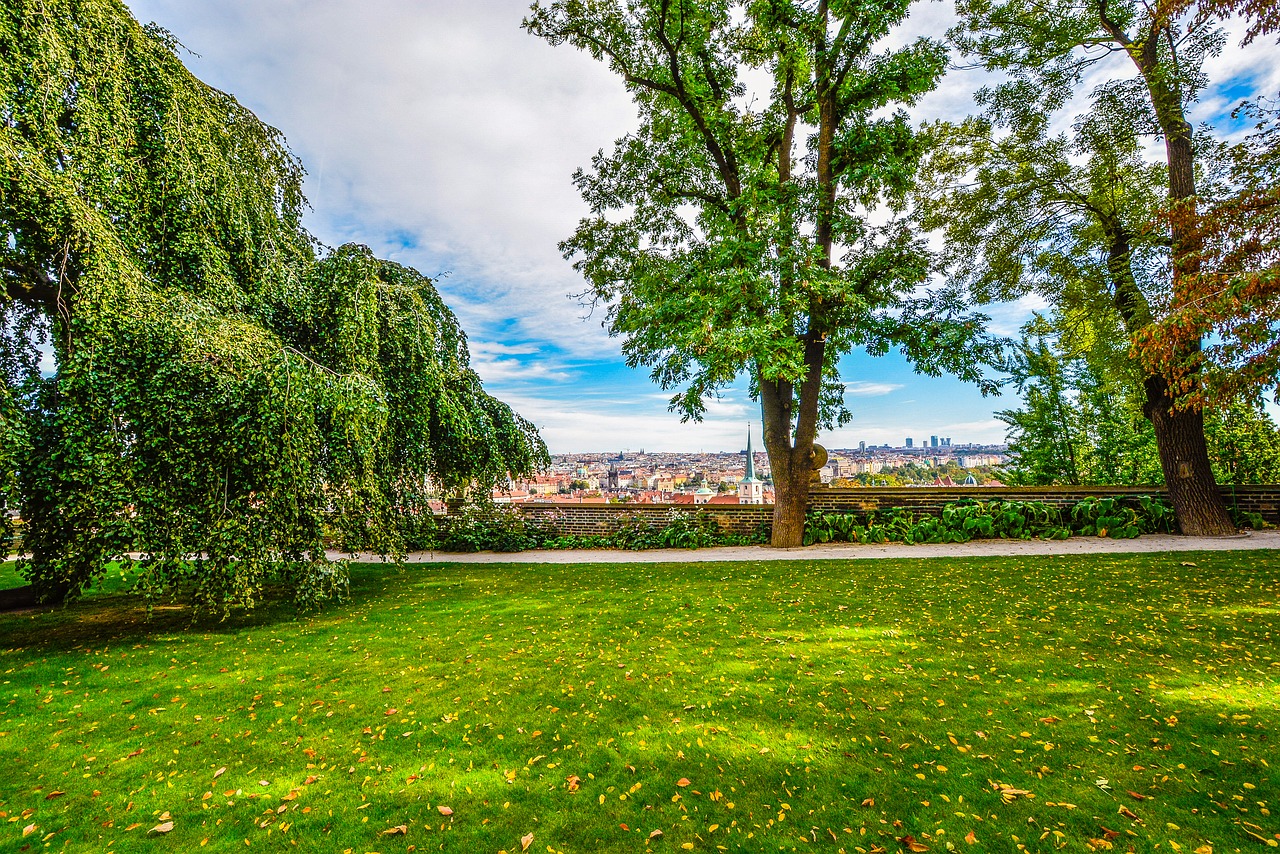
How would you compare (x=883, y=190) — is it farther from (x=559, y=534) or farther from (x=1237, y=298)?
(x=559, y=534)

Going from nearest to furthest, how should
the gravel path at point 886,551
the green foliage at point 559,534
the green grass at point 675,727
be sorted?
the green grass at point 675,727 < the gravel path at point 886,551 < the green foliage at point 559,534

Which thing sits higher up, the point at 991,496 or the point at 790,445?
the point at 790,445

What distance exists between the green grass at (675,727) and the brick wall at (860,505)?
4476 mm

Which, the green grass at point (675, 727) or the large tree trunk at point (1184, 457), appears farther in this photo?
the large tree trunk at point (1184, 457)

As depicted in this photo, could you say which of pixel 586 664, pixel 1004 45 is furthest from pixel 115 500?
pixel 1004 45

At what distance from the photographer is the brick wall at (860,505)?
8922mm

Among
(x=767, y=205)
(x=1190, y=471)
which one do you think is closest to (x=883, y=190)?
(x=767, y=205)

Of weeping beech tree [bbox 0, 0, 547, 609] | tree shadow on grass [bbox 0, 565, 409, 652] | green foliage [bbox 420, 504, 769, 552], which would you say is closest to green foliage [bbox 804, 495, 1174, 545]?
green foliage [bbox 420, 504, 769, 552]

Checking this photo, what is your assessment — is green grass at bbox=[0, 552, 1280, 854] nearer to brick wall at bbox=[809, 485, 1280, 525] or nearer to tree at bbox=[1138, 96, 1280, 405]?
tree at bbox=[1138, 96, 1280, 405]

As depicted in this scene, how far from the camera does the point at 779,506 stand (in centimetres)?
1014

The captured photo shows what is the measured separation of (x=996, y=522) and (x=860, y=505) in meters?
2.32

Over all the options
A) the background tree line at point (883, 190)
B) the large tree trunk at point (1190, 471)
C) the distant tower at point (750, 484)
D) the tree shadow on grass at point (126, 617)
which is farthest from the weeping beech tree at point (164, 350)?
the distant tower at point (750, 484)

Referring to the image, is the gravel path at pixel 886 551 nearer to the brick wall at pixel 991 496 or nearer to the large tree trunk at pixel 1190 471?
the large tree trunk at pixel 1190 471

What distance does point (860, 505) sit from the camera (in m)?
10.7
